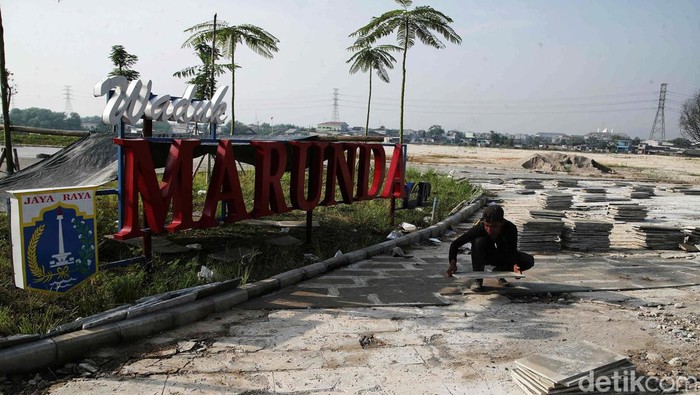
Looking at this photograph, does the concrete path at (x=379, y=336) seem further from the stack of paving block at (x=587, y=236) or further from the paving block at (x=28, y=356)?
the stack of paving block at (x=587, y=236)

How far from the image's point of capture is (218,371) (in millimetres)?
4172

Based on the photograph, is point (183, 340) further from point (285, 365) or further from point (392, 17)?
point (392, 17)

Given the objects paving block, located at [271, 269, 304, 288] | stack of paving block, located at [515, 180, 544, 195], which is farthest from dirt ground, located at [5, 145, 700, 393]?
stack of paving block, located at [515, 180, 544, 195]

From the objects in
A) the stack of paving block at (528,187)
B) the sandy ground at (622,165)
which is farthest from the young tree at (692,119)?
the stack of paving block at (528,187)

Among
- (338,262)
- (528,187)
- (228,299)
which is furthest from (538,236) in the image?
(528,187)

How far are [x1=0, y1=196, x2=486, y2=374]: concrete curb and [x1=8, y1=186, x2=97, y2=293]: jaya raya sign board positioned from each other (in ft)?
2.53

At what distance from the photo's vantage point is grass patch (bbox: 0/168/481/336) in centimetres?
491

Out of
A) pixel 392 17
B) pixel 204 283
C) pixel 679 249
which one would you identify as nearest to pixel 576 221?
pixel 679 249

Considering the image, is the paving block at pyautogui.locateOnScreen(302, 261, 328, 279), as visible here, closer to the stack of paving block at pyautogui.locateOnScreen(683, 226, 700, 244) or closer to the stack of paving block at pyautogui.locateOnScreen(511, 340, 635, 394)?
the stack of paving block at pyautogui.locateOnScreen(511, 340, 635, 394)

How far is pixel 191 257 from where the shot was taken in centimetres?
747

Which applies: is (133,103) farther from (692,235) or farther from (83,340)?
(692,235)

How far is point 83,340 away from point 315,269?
3365 mm

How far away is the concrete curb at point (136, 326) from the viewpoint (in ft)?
13.1

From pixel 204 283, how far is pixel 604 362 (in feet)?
13.7
